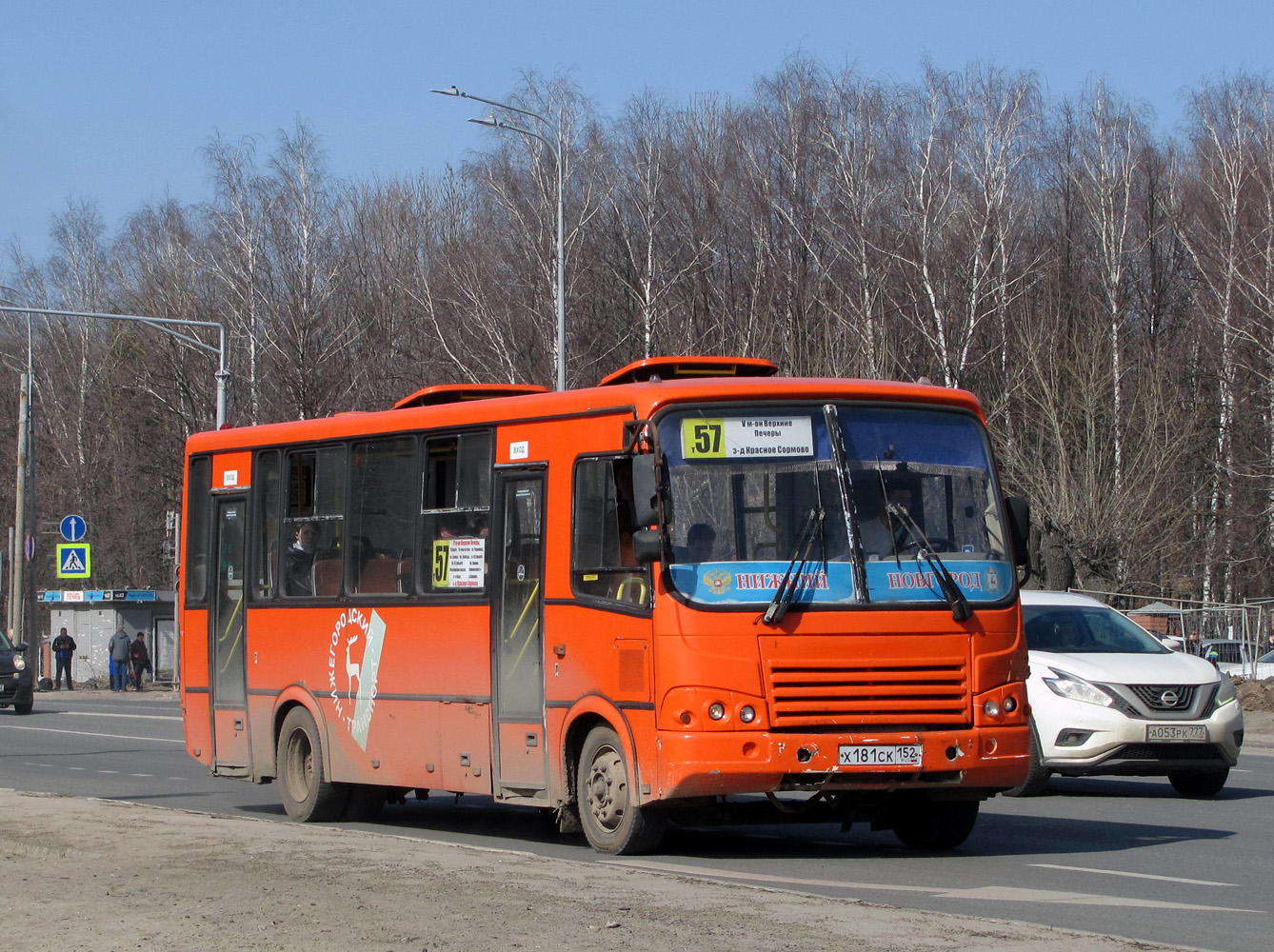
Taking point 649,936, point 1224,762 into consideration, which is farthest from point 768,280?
point 649,936

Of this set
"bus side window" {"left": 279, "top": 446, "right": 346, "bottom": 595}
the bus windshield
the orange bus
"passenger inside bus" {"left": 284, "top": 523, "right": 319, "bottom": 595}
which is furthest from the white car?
"passenger inside bus" {"left": 284, "top": 523, "right": 319, "bottom": 595}

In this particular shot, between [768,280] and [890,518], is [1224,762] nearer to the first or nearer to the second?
[890,518]

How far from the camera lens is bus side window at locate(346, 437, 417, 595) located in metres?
13.5

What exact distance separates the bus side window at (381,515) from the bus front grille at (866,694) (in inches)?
146

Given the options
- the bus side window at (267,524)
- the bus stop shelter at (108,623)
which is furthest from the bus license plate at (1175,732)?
the bus stop shelter at (108,623)

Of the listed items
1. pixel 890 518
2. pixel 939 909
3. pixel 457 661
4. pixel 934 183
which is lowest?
pixel 939 909

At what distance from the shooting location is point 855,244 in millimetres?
46375

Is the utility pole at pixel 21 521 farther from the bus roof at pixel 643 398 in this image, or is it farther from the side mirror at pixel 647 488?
the side mirror at pixel 647 488

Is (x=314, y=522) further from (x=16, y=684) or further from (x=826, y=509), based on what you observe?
(x=16, y=684)

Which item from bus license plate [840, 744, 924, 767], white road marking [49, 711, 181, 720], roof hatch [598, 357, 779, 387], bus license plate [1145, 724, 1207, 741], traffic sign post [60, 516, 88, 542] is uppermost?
traffic sign post [60, 516, 88, 542]

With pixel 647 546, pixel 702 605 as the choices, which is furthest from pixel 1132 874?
pixel 647 546

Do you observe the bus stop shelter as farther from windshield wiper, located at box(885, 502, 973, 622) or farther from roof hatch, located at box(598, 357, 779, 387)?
windshield wiper, located at box(885, 502, 973, 622)

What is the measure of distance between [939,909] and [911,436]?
332 cm

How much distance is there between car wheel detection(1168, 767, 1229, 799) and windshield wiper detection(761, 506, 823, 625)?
6.01m
